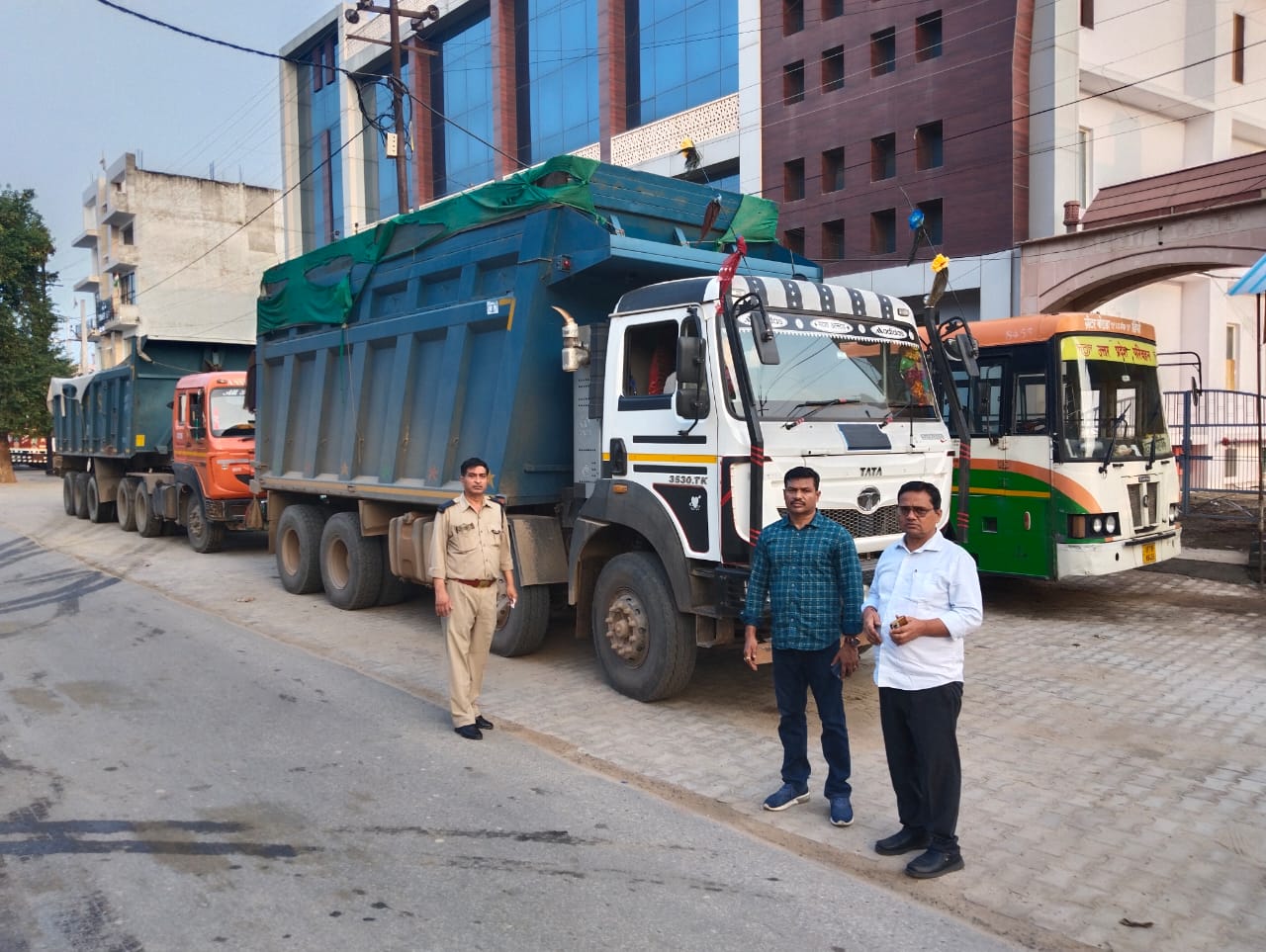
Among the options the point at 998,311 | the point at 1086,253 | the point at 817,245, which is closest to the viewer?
the point at 1086,253

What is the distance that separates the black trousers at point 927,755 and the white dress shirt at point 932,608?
0.23 ft

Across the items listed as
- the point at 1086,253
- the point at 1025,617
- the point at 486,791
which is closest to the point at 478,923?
the point at 486,791

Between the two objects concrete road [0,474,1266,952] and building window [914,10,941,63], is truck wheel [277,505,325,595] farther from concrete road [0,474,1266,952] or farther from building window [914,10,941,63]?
building window [914,10,941,63]

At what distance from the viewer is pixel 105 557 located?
50.3 feet

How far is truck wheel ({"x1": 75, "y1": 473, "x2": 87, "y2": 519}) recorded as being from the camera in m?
21.5

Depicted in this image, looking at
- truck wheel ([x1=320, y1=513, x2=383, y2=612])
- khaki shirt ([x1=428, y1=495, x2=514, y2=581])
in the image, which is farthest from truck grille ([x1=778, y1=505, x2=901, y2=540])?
truck wheel ([x1=320, y1=513, x2=383, y2=612])

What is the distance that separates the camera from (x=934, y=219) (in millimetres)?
23969

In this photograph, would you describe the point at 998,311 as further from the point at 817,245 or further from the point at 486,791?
the point at 486,791

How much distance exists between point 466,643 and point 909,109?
21133mm

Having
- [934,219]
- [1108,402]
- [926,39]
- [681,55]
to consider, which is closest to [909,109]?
[926,39]

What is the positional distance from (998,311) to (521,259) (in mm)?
16974

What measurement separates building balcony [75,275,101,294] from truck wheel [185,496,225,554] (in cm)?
5385

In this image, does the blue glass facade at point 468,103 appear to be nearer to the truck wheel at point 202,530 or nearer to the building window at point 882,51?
the building window at point 882,51

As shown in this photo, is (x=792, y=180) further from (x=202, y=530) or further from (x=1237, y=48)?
(x=202, y=530)
